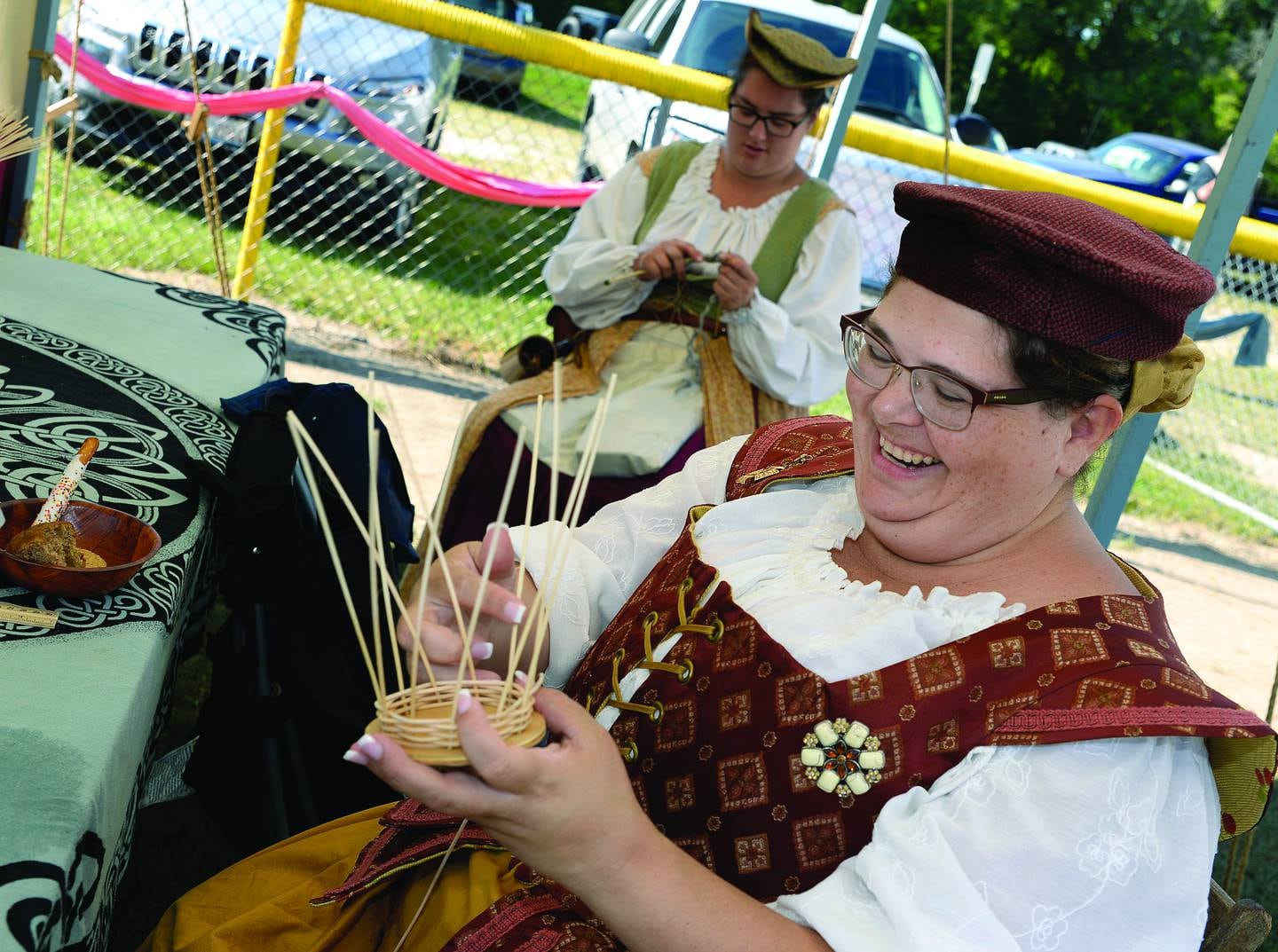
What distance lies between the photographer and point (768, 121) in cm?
308

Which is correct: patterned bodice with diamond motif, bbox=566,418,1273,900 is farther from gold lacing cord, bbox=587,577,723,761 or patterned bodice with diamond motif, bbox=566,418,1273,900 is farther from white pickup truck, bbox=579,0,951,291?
white pickup truck, bbox=579,0,951,291

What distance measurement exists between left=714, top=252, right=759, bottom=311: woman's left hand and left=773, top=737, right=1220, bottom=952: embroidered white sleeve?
6.12ft

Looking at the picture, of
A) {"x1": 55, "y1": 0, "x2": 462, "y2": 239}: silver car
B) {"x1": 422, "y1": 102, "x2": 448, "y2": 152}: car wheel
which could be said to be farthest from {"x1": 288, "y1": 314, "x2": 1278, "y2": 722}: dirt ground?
{"x1": 422, "y1": 102, "x2": 448, "y2": 152}: car wheel

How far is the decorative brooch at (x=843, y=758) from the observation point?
4.14 feet

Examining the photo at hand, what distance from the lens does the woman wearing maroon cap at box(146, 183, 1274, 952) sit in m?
1.12

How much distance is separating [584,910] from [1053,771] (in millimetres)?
515

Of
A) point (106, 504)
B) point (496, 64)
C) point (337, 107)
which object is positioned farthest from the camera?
point (496, 64)

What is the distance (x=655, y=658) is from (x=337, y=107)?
415 centimetres

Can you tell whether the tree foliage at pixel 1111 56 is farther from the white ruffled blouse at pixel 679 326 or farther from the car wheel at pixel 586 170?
the white ruffled blouse at pixel 679 326

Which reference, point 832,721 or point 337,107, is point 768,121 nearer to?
point 832,721

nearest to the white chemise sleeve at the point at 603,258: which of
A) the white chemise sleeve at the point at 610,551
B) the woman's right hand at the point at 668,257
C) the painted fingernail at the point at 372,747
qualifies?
the woman's right hand at the point at 668,257

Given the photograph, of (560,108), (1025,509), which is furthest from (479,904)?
(560,108)

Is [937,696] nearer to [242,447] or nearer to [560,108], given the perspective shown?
[242,447]

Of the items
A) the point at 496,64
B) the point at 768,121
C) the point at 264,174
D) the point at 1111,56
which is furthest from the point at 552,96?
the point at 1111,56
